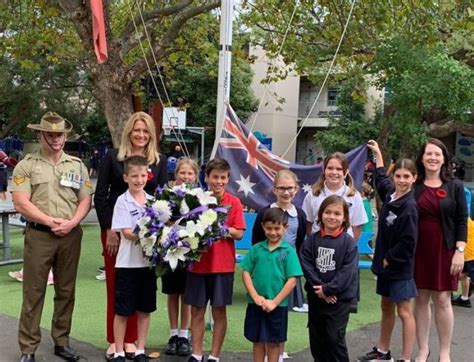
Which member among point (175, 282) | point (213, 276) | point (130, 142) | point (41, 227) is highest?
point (130, 142)

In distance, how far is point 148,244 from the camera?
13.4 ft

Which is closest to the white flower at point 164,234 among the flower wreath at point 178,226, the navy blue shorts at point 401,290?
the flower wreath at point 178,226

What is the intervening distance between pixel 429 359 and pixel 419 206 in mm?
1424

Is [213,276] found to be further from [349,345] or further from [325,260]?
[349,345]

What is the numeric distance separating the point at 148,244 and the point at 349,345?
2296mm

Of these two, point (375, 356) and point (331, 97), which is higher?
point (331, 97)

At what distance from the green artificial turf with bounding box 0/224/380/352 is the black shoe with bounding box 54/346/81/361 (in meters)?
0.39

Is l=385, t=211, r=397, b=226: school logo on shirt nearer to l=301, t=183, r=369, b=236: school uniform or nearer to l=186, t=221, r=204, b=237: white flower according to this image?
l=301, t=183, r=369, b=236: school uniform

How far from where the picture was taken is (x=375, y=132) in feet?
90.9

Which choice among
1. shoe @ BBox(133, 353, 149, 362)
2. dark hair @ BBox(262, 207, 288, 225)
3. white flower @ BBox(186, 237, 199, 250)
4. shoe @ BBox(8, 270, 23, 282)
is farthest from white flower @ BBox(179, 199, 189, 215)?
shoe @ BBox(8, 270, 23, 282)

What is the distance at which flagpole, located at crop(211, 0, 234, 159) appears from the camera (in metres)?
5.54

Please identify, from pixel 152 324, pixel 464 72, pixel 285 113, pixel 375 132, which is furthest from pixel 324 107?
pixel 152 324

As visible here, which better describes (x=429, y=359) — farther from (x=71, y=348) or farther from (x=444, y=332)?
(x=71, y=348)

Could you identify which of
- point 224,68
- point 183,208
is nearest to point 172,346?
point 183,208
